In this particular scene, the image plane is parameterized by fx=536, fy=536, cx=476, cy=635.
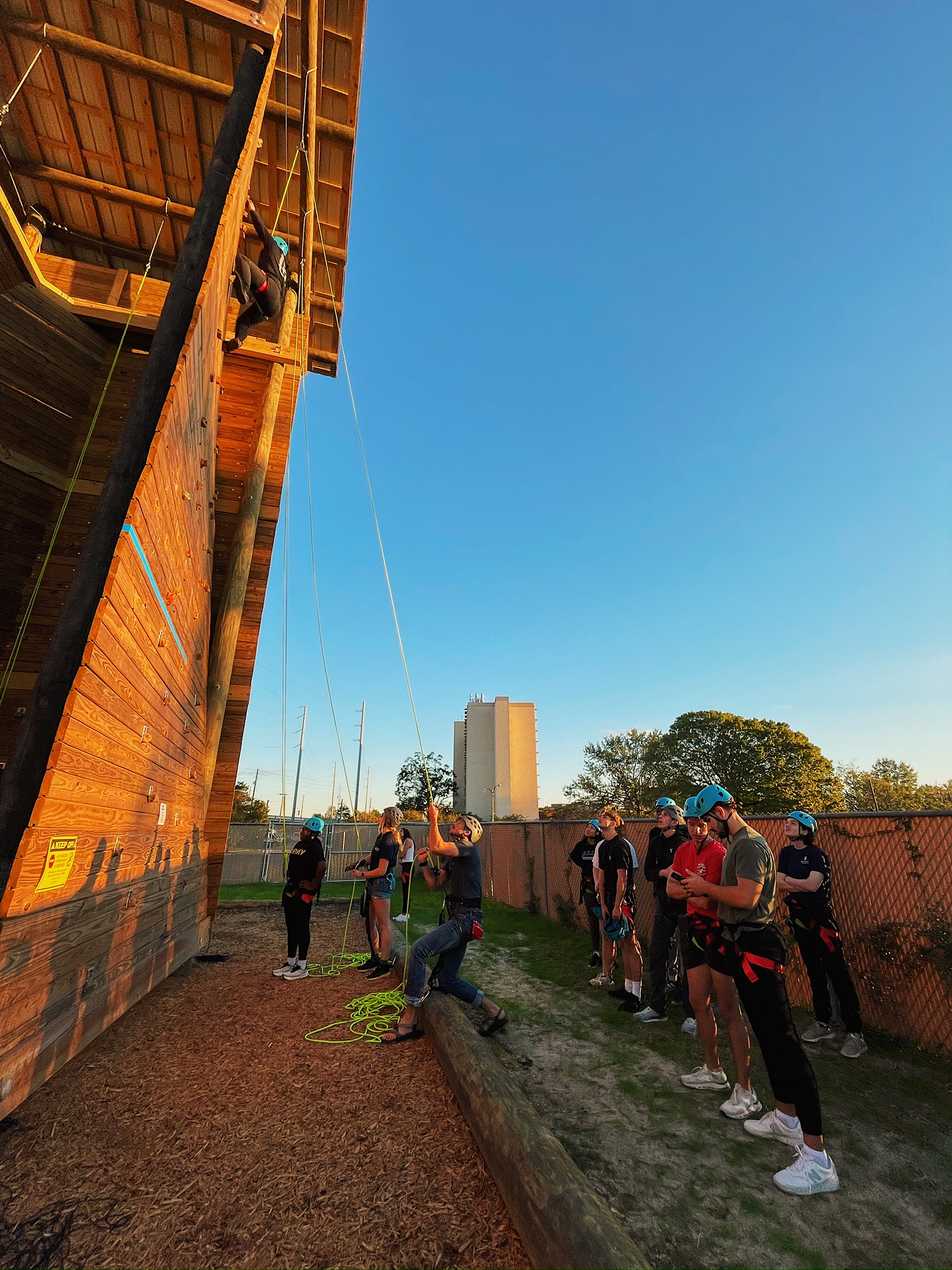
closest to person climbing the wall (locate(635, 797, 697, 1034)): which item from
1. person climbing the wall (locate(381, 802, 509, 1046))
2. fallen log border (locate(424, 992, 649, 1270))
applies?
person climbing the wall (locate(381, 802, 509, 1046))

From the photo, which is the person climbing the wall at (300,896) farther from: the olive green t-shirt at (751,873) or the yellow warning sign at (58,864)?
the olive green t-shirt at (751,873)

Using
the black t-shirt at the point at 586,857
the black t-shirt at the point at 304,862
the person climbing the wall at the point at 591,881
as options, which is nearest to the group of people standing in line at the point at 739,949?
the person climbing the wall at the point at 591,881

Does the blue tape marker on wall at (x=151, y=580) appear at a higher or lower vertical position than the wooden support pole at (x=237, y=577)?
lower

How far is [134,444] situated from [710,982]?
222 inches

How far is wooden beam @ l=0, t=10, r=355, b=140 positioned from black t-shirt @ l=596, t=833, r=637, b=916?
1054 centimetres

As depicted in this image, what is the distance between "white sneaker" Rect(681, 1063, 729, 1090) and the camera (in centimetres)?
386

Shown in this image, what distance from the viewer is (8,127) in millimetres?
6941

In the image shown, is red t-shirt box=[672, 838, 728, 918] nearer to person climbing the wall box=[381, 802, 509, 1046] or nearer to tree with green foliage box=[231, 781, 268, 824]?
person climbing the wall box=[381, 802, 509, 1046]

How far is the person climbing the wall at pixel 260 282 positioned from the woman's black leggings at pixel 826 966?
29.3ft

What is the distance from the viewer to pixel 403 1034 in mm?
4602

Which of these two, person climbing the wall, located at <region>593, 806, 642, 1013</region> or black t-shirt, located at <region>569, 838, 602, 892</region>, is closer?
person climbing the wall, located at <region>593, 806, 642, 1013</region>

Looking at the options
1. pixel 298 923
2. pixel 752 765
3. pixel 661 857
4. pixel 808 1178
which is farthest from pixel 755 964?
pixel 752 765

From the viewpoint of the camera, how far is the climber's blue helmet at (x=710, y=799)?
12.8 feet

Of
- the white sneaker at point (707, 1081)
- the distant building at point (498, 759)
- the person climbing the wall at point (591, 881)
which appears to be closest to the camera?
the white sneaker at point (707, 1081)
